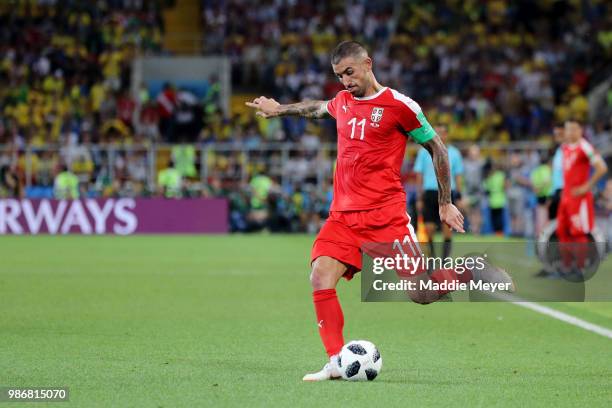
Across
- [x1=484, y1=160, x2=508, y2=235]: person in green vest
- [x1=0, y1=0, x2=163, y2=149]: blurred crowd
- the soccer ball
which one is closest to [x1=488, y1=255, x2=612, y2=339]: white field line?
the soccer ball

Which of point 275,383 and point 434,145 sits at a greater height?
point 434,145

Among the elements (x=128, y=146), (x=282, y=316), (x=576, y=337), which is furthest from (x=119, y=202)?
(x=576, y=337)

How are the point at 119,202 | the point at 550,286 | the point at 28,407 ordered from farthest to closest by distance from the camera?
the point at 119,202, the point at 550,286, the point at 28,407

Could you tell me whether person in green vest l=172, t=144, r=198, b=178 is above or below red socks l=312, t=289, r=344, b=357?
below

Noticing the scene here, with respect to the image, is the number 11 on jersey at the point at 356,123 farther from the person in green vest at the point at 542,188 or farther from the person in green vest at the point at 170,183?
the person in green vest at the point at 170,183

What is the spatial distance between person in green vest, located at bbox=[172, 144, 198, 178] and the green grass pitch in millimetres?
14360

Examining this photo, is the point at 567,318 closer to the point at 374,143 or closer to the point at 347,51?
the point at 374,143

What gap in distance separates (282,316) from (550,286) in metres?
4.66

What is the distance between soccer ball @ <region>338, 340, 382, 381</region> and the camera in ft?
26.0

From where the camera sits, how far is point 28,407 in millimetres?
6879

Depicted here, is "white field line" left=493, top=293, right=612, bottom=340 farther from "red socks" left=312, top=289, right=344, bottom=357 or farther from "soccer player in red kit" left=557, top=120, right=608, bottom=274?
"red socks" left=312, top=289, right=344, bottom=357

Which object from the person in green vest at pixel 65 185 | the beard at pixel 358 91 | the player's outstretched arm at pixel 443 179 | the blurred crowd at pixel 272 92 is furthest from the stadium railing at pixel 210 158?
the beard at pixel 358 91

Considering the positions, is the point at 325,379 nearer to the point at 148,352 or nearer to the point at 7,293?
the point at 148,352

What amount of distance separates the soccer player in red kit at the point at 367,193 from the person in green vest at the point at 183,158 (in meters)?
23.9
